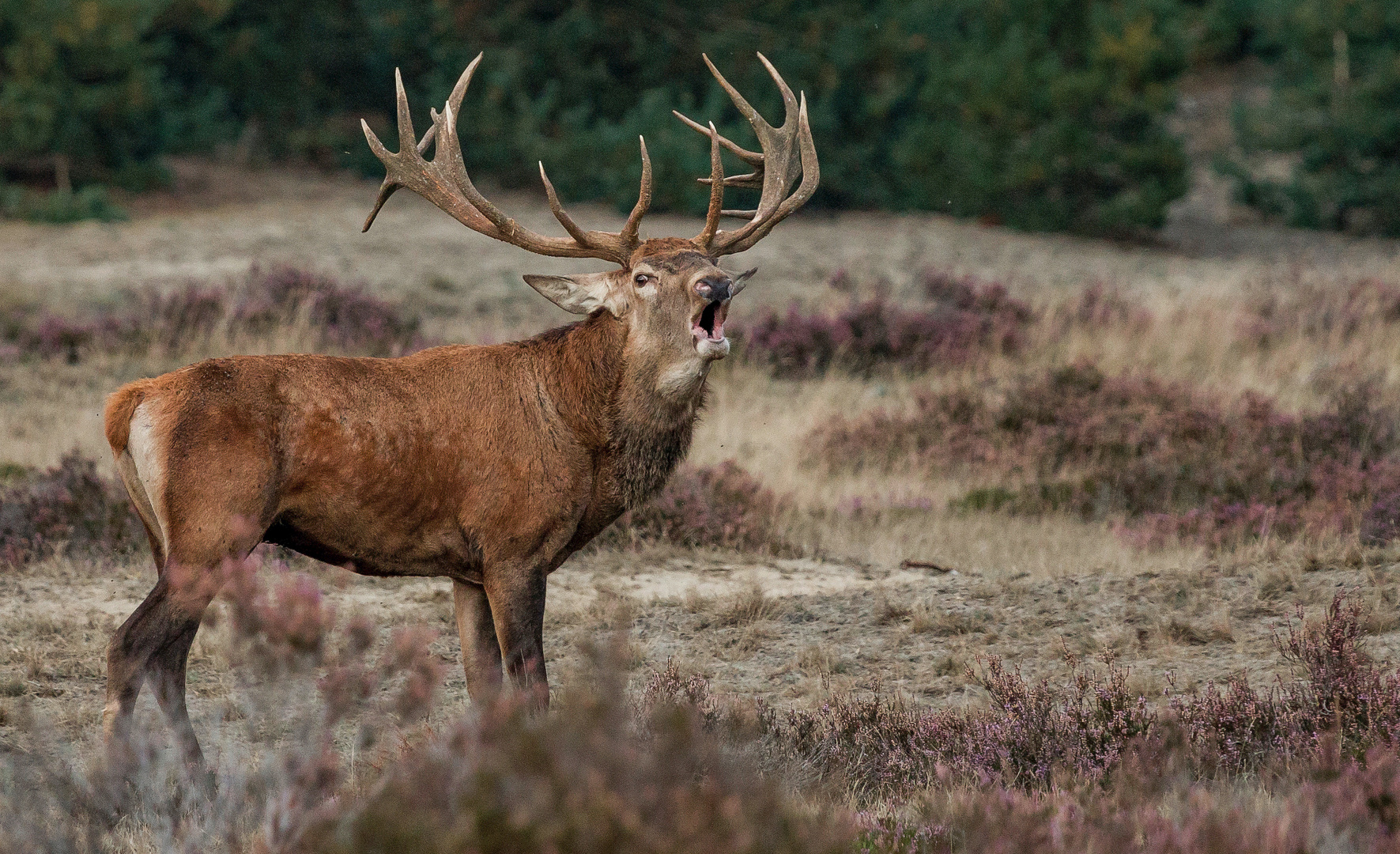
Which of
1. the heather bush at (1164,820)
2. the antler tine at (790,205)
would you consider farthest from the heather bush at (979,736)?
the antler tine at (790,205)

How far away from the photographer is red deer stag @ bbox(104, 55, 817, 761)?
5559mm

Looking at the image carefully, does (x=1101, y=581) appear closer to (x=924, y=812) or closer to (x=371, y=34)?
(x=924, y=812)

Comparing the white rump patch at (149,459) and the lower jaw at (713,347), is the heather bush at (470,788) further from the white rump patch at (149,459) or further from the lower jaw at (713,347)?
the lower jaw at (713,347)

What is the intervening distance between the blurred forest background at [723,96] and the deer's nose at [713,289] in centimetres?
1700

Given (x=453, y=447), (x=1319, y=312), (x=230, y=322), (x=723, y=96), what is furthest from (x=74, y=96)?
(x=453, y=447)

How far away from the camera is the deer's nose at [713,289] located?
19.8 ft

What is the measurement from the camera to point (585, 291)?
643cm

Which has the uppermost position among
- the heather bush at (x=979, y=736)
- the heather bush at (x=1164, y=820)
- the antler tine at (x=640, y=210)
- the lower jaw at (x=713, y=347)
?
the antler tine at (x=640, y=210)

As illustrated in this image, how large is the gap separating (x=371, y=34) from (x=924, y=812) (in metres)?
23.7

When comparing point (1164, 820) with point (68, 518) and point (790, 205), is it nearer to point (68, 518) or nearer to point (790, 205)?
point (790, 205)

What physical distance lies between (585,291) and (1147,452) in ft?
20.4

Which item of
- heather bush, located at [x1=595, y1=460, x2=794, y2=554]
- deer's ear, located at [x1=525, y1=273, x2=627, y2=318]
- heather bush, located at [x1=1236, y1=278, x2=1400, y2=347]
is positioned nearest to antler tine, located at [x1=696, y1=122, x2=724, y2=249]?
deer's ear, located at [x1=525, y1=273, x2=627, y2=318]

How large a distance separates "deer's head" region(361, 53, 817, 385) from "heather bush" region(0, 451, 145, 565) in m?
3.48

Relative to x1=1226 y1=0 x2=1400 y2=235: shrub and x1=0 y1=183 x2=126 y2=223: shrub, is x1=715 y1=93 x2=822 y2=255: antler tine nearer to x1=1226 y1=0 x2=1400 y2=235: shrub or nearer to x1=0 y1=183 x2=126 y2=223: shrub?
x1=0 y1=183 x2=126 y2=223: shrub
